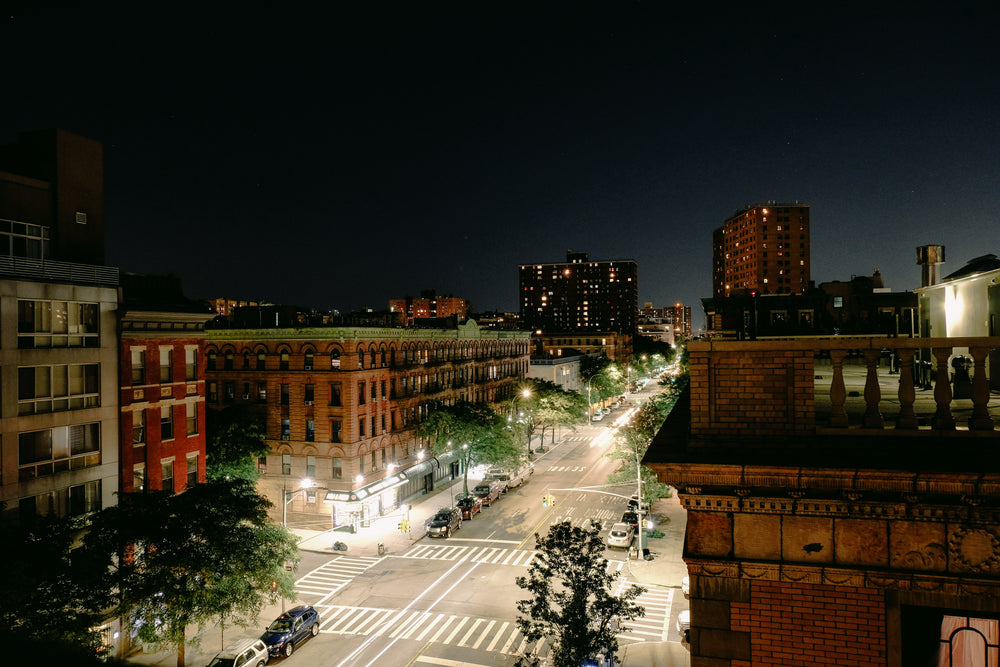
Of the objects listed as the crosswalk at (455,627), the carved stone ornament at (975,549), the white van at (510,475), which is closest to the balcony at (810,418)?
the carved stone ornament at (975,549)

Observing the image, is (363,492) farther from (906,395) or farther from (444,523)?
(906,395)

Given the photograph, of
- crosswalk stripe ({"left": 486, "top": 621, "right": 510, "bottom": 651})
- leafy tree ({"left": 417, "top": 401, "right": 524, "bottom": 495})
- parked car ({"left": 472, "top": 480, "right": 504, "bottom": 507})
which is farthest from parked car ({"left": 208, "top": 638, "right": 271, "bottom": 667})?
leafy tree ({"left": 417, "top": 401, "right": 524, "bottom": 495})

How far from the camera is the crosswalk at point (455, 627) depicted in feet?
78.6

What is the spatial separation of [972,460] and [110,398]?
30.2m

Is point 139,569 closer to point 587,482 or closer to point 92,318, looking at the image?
point 92,318

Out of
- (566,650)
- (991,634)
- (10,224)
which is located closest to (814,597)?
(991,634)

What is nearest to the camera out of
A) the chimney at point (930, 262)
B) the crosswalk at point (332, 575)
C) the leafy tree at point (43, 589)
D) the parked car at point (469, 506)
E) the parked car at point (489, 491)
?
the chimney at point (930, 262)

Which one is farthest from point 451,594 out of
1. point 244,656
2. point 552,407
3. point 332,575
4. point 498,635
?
point 552,407

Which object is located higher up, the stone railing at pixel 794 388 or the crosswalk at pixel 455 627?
the stone railing at pixel 794 388

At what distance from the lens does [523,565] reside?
32.9m

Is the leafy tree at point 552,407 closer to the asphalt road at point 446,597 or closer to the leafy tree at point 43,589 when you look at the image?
the asphalt road at point 446,597

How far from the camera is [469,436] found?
163ft

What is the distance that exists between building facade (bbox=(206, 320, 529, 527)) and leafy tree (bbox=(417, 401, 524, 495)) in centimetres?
246

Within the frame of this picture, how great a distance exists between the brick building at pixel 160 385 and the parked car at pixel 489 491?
22.3 m
